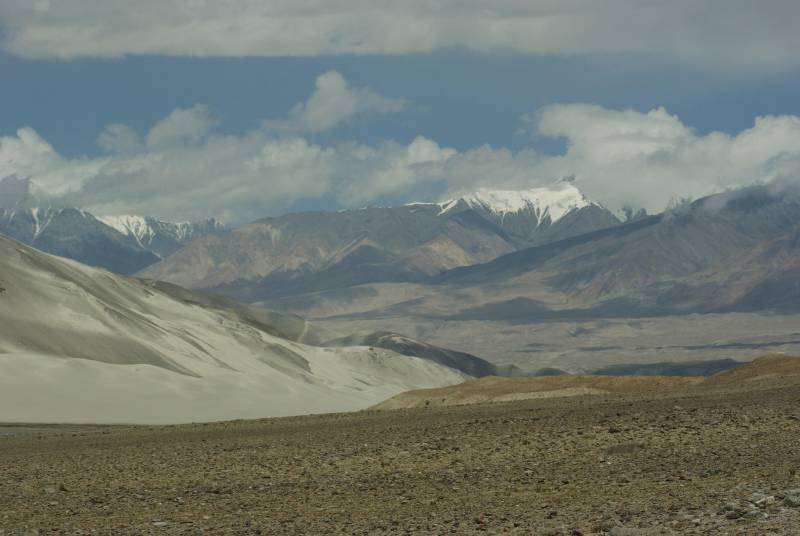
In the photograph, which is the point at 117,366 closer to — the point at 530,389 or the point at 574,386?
the point at 530,389

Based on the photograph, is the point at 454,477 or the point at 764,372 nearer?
the point at 454,477

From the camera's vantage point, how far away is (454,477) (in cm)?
2806

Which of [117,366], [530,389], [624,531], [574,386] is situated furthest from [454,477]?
[117,366]

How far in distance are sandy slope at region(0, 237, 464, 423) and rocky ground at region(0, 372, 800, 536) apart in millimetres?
66670

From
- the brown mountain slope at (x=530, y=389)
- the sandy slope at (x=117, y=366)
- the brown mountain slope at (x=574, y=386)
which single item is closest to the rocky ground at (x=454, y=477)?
the brown mountain slope at (x=574, y=386)

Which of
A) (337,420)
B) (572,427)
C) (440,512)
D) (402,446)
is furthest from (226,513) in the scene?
(337,420)

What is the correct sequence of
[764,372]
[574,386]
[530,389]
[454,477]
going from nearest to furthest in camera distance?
1. [454,477]
2. [764,372]
3. [530,389]
4. [574,386]

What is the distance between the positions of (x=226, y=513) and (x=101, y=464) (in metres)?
11.4

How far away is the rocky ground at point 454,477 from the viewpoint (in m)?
21.4

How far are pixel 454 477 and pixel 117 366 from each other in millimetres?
112117

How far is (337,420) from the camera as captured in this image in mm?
48844

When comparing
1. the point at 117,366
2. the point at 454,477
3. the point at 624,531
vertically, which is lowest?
the point at 624,531

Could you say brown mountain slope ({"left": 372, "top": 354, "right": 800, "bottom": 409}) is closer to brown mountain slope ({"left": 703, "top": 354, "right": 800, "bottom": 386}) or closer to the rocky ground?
brown mountain slope ({"left": 703, "top": 354, "right": 800, "bottom": 386})

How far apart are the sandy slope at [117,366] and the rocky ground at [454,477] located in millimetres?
66670
